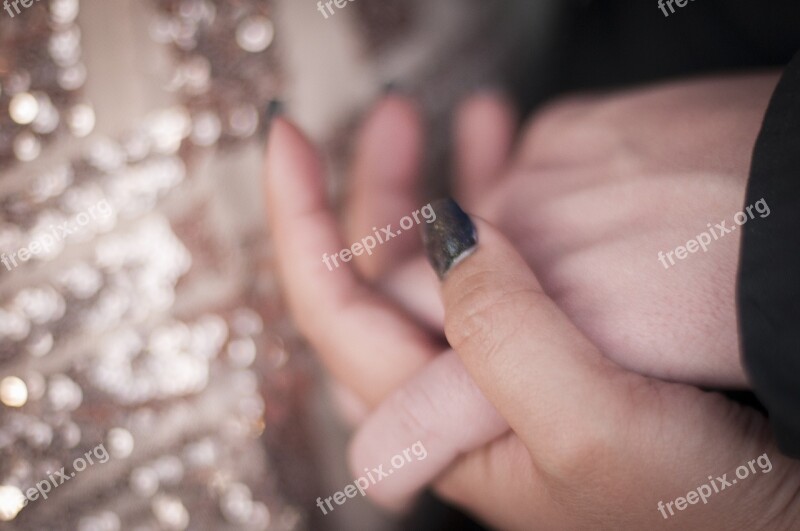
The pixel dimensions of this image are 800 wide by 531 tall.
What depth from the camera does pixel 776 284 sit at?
0.28 metres

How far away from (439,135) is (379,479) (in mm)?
342

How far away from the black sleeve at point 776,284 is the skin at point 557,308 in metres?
0.05

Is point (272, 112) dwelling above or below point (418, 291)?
above

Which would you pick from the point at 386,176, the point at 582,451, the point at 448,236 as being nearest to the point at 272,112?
the point at 386,176

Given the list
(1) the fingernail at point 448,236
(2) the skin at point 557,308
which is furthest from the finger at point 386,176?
(1) the fingernail at point 448,236

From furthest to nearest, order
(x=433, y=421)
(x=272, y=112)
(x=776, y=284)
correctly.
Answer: (x=272, y=112)
(x=433, y=421)
(x=776, y=284)

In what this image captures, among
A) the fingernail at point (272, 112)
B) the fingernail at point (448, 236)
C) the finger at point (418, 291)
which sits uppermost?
the fingernail at point (272, 112)

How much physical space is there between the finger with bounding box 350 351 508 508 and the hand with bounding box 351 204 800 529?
0.05m

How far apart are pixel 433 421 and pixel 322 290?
15 centimetres

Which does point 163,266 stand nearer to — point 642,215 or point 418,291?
point 418,291

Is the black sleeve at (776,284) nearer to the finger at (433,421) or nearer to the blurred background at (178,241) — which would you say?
the finger at (433,421)

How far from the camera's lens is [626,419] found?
0.30 m

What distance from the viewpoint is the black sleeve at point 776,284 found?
0.27 meters

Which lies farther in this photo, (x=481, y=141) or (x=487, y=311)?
(x=481, y=141)
